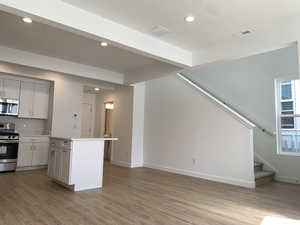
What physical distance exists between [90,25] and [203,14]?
1716mm

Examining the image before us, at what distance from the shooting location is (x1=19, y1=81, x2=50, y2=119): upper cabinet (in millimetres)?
6211

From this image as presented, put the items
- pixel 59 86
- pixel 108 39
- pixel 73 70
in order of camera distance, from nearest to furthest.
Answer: pixel 108 39
pixel 73 70
pixel 59 86

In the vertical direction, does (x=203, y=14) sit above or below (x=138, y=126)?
above

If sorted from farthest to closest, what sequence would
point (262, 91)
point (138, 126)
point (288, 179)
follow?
point (138, 126)
point (262, 91)
point (288, 179)

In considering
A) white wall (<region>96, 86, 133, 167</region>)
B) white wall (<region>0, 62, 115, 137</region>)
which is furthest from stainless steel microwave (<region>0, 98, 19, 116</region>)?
white wall (<region>96, 86, 133, 167</region>)

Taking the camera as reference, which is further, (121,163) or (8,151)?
(121,163)

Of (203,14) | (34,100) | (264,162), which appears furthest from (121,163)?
(203,14)

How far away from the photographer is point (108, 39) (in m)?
3.53

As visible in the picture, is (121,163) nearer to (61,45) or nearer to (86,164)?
(86,164)

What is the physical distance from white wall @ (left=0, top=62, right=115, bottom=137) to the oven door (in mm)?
1008

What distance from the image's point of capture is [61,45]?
15.1 feet

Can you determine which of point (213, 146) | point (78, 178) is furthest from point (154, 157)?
point (78, 178)

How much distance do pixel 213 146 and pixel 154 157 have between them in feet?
6.98

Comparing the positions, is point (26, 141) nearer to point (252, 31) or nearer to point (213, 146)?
point (213, 146)
